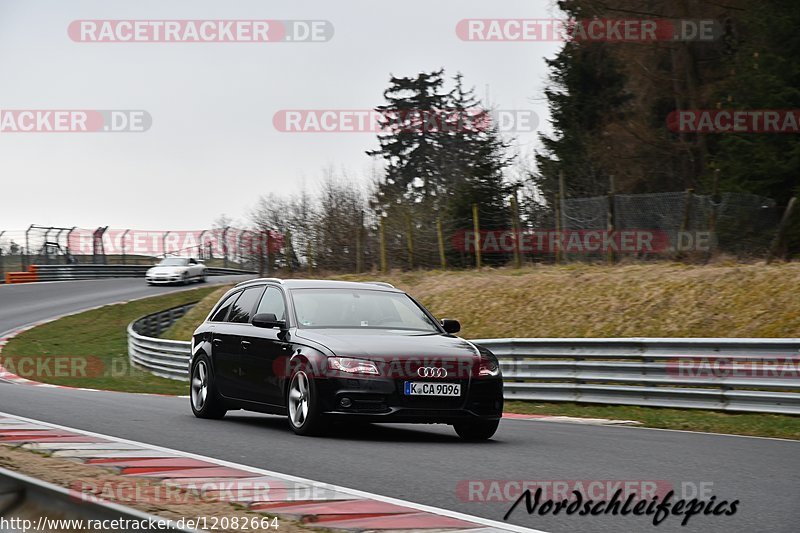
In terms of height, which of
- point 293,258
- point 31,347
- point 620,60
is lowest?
point 31,347

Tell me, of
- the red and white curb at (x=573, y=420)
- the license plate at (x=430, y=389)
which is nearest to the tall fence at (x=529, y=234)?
the red and white curb at (x=573, y=420)

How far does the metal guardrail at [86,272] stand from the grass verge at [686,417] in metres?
37.4

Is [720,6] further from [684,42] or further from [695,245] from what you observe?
[695,245]

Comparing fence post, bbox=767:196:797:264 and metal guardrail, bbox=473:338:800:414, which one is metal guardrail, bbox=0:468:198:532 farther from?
fence post, bbox=767:196:797:264

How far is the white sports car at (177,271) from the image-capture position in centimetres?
5000

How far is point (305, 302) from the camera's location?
1108cm

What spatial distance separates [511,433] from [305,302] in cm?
243

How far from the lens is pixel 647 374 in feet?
49.4

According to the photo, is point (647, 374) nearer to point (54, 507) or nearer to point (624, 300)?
point (624, 300)

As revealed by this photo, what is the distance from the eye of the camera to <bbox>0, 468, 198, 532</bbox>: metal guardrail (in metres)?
4.22

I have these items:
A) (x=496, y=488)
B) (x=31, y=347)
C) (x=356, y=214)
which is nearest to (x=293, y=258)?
(x=356, y=214)

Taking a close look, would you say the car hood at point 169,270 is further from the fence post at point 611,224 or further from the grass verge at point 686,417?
the grass verge at point 686,417

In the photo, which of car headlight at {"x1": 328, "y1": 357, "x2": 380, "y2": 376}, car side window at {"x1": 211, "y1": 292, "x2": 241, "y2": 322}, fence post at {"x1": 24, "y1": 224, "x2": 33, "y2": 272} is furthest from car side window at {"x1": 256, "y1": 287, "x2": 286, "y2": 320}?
fence post at {"x1": 24, "y1": 224, "x2": 33, "y2": 272}

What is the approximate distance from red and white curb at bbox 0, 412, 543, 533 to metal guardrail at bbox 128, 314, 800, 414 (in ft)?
25.9
